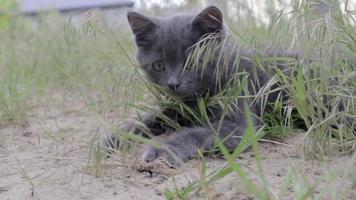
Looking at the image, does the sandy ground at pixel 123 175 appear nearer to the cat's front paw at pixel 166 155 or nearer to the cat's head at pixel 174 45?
the cat's front paw at pixel 166 155

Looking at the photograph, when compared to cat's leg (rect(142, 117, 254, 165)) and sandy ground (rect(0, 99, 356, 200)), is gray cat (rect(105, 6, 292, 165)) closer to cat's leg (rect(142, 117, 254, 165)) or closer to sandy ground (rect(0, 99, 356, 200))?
cat's leg (rect(142, 117, 254, 165))

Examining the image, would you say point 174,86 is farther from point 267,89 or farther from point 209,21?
point 267,89

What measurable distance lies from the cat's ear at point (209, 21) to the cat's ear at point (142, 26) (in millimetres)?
233

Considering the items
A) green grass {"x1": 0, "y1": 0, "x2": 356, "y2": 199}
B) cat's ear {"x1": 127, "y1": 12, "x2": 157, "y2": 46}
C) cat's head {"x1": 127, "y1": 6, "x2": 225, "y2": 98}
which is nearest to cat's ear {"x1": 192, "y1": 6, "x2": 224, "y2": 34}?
cat's head {"x1": 127, "y1": 6, "x2": 225, "y2": 98}

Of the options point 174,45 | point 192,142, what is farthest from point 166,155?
point 174,45

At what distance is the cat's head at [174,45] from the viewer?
2.17 meters

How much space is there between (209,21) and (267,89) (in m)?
0.57

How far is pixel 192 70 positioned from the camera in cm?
215

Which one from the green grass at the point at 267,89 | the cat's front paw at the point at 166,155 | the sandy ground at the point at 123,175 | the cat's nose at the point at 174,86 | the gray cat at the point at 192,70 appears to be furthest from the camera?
the cat's nose at the point at 174,86

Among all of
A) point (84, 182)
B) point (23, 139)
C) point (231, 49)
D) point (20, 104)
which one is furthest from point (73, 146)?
→ point (20, 104)

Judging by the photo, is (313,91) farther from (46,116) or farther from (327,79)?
(46,116)

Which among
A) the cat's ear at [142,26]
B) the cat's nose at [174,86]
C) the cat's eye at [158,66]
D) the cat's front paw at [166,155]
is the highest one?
the cat's ear at [142,26]

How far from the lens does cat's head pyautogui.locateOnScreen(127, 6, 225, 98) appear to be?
217cm

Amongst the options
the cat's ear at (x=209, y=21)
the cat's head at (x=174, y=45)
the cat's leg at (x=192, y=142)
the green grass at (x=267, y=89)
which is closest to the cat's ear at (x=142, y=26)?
the cat's head at (x=174, y=45)
